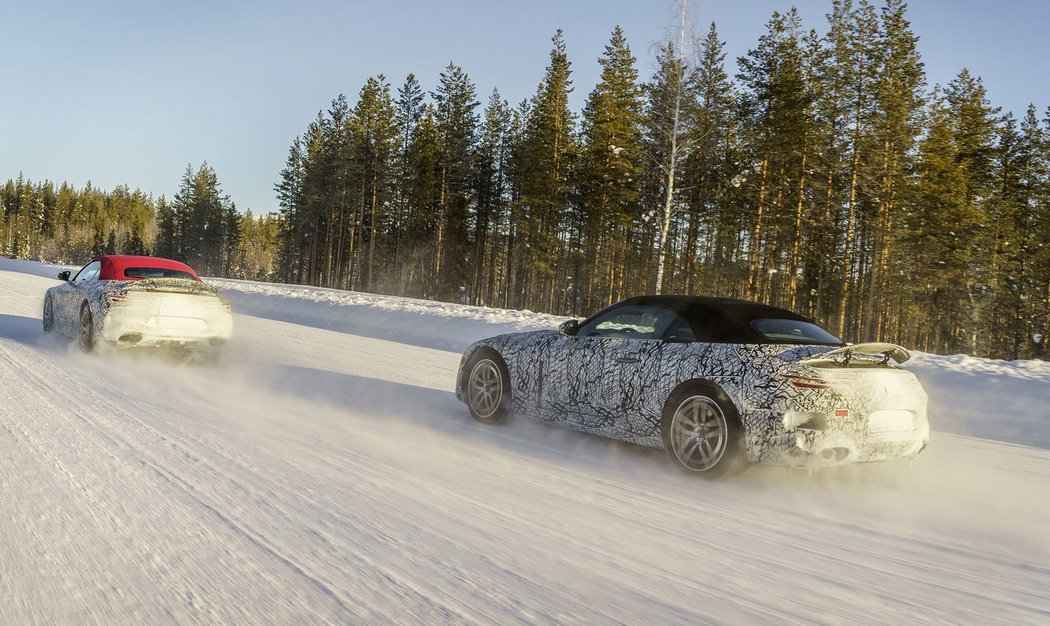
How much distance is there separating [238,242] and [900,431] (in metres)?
99.7

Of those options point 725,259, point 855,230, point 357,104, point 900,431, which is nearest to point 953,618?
point 900,431

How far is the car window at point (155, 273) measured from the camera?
955 cm

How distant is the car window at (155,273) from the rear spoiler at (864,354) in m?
8.88

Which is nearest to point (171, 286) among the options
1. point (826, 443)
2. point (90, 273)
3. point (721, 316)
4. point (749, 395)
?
point (90, 273)

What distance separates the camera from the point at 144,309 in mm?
8883

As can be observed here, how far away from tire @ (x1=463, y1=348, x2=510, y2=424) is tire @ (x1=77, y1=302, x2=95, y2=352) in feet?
19.5

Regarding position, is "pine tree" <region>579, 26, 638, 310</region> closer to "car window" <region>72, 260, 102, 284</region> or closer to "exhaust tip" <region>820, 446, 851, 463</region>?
"car window" <region>72, 260, 102, 284</region>

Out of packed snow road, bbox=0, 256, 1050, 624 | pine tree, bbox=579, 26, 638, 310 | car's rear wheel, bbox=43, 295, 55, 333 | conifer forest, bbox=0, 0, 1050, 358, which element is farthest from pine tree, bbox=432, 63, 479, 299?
packed snow road, bbox=0, 256, 1050, 624

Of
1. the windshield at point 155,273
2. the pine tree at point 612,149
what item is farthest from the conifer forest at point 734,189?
the windshield at point 155,273

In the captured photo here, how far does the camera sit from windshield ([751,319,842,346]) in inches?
195

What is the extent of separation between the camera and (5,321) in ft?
41.8

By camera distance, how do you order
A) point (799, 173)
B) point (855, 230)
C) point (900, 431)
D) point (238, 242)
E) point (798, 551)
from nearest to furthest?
point (798, 551) < point (900, 431) < point (799, 173) < point (855, 230) < point (238, 242)

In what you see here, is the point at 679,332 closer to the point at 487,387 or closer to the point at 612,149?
the point at 487,387

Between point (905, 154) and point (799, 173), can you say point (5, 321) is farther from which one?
point (905, 154)
